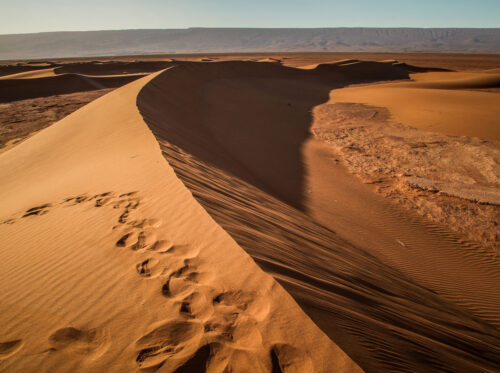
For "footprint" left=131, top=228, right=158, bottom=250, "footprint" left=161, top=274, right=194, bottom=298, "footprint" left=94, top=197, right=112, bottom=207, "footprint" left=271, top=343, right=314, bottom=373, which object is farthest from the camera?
"footprint" left=94, top=197, right=112, bottom=207

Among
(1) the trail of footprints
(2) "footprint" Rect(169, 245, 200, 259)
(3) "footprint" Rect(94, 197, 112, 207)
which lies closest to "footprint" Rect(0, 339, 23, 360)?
(1) the trail of footprints

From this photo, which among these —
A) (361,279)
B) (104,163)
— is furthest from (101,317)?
(104,163)

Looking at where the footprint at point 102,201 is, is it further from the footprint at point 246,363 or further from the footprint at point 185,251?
the footprint at point 246,363

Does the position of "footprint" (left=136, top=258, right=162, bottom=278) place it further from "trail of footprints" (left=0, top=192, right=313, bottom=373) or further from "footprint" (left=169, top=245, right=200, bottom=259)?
"footprint" (left=169, top=245, right=200, bottom=259)

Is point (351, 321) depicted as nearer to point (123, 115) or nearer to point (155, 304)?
point (155, 304)

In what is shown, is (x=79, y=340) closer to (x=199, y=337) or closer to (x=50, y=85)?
(x=199, y=337)

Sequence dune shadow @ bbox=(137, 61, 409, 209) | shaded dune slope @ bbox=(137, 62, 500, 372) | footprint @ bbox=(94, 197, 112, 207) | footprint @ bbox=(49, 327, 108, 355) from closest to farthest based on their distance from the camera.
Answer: footprint @ bbox=(49, 327, 108, 355) → shaded dune slope @ bbox=(137, 62, 500, 372) → footprint @ bbox=(94, 197, 112, 207) → dune shadow @ bbox=(137, 61, 409, 209)
